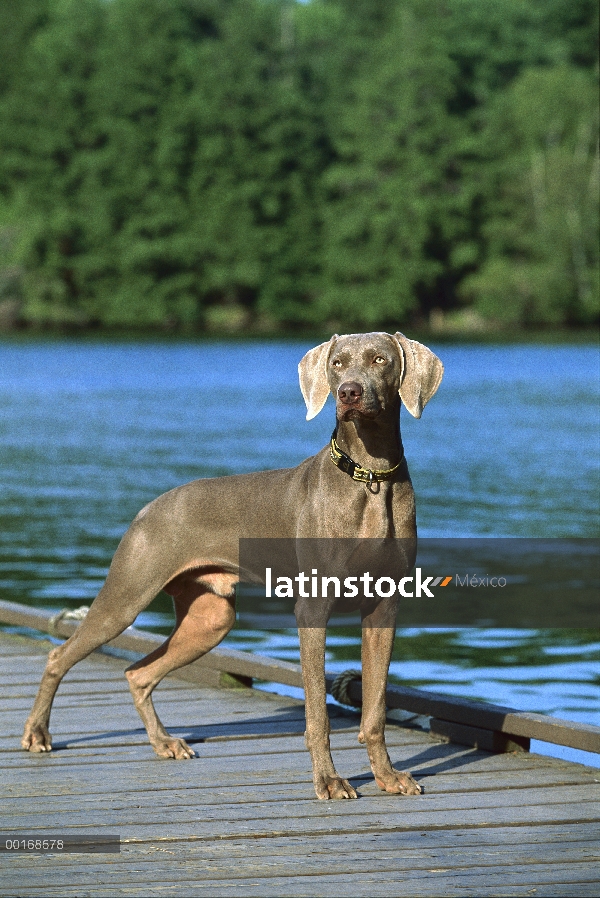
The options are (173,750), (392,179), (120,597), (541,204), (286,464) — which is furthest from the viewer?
(392,179)

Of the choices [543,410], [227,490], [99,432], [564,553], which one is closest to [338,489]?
[227,490]

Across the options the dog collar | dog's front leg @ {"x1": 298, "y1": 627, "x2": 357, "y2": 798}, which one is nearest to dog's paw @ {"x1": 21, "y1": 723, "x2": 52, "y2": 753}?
dog's front leg @ {"x1": 298, "y1": 627, "x2": 357, "y2": 798}

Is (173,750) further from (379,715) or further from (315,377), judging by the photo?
(315,377)

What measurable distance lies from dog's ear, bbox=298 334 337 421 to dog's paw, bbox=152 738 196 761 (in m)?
1.45

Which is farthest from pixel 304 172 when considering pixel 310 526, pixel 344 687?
A: pixel 310 526

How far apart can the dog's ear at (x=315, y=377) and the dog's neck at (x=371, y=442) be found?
0.47ft

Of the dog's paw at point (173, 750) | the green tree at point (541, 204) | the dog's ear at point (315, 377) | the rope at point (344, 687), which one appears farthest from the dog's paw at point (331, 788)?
the green tree at point (541, 204)

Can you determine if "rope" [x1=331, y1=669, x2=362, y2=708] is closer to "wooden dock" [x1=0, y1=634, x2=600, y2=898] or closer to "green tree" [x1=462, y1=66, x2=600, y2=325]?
"wooden dock" [x1=0, y1=634, x2=600, y2=898]

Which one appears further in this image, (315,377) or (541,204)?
(541,204)

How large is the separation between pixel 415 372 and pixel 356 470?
0.37 metres

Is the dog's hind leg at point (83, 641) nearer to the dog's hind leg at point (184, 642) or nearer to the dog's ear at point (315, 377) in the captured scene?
the dog's hind leg at point (184, 642)

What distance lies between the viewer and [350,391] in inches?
176

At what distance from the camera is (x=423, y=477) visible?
63.0 feet

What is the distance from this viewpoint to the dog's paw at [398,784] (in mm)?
4859
